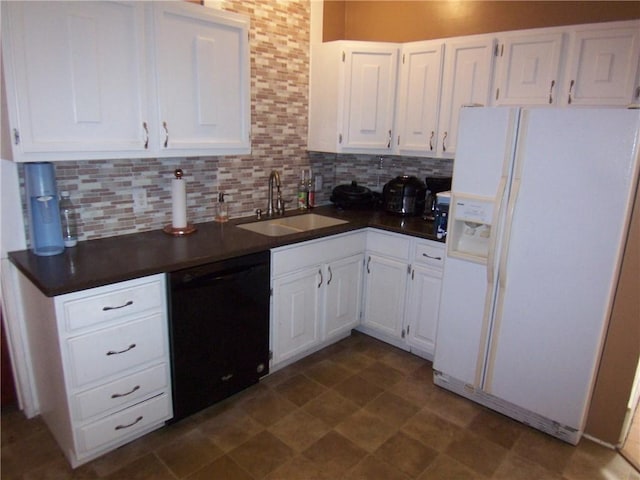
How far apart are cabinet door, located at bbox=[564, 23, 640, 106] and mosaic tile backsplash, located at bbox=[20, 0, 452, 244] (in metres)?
1.01

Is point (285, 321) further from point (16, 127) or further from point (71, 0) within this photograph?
point (71, 0)

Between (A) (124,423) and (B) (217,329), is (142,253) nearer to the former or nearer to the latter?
(B) (217,329)

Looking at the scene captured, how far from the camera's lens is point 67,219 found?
218 cm

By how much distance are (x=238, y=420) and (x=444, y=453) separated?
1.07 m

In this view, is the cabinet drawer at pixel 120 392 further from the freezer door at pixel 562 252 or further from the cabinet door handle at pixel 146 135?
the freezer door at pixel 562 252

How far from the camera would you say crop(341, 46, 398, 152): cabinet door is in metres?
3.05

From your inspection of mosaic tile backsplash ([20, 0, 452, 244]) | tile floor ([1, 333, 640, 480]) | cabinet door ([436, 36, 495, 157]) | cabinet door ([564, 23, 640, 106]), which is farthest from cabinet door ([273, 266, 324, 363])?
cabinet door ([564, 23, 640, 106])

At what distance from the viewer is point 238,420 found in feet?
7.68

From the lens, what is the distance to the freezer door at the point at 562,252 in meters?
1.98

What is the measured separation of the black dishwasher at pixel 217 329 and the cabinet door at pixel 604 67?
1986 mm

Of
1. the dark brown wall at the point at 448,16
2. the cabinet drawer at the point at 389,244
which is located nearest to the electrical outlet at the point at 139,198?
the cabinet drawer at the point at 389,244

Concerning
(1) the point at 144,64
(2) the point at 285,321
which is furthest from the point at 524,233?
(1) the point at 144,64

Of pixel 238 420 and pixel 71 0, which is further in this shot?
pixel 238 420

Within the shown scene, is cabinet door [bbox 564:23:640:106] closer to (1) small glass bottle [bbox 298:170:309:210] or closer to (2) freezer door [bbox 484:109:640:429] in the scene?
(2) freezer door [bbox 484:109:640:429]
